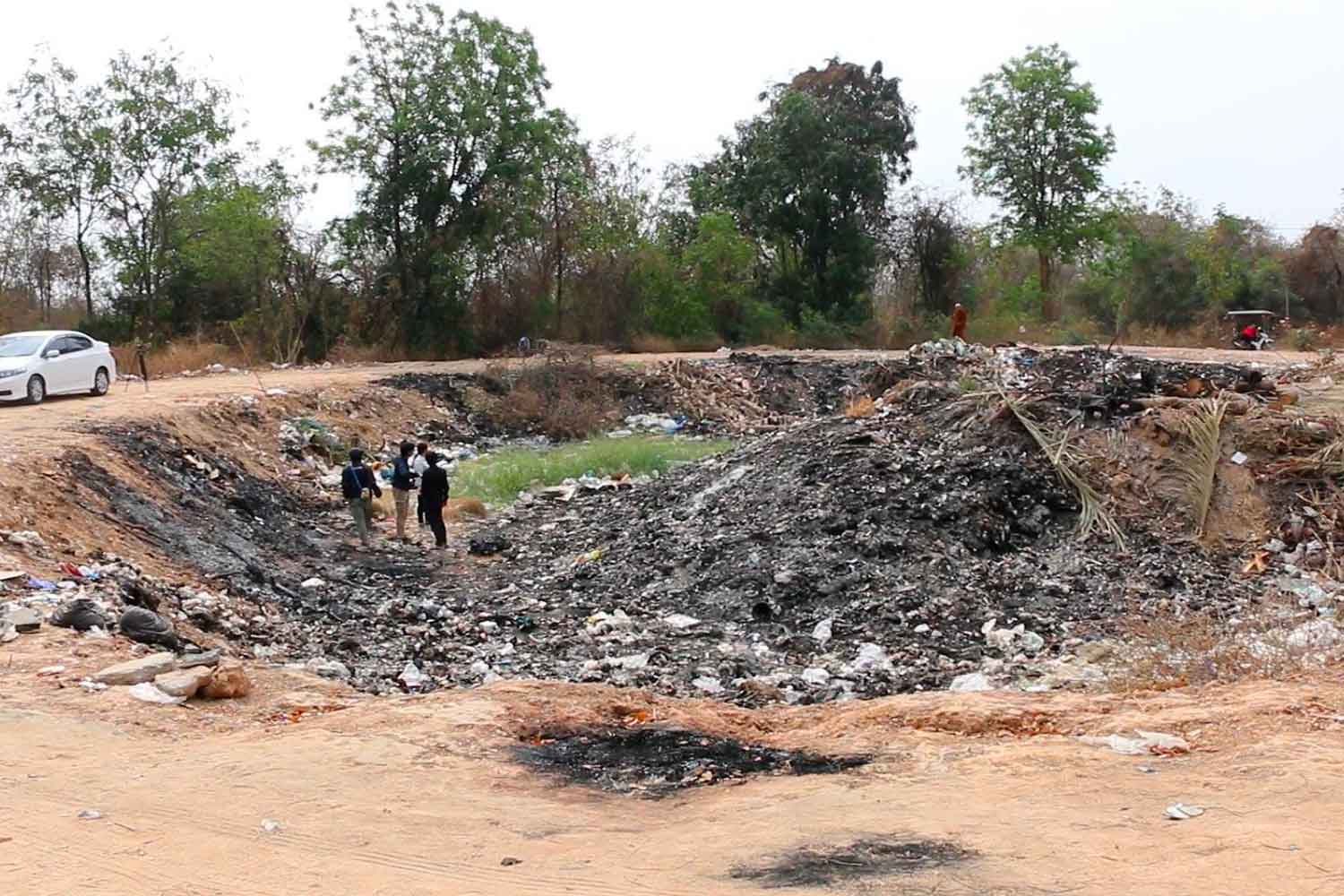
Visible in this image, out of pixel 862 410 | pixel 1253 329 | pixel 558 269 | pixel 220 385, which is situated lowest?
pixel 862 410

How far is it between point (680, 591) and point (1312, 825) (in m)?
6.59

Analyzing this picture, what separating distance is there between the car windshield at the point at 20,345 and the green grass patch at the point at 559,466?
6.29m

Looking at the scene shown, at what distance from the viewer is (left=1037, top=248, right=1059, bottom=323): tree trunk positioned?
36312 millimetres

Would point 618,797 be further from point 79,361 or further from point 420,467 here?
point 79,361

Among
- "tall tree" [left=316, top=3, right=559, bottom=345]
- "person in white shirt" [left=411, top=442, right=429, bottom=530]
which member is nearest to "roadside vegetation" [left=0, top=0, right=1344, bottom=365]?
"tall tree" [left=316, top=3, right=559, bottom=345]

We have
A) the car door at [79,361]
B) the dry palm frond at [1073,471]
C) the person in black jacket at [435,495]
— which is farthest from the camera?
the car door at [79,361]

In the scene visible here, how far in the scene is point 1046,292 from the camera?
3659cm

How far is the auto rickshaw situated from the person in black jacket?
22.2 m

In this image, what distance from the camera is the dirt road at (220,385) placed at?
580 inches

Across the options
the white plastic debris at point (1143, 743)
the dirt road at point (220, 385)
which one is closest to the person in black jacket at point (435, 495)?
the dirt road at point (220, 385)

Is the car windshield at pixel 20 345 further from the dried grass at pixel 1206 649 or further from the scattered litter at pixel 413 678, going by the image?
the dried grass at pixel 1206 649

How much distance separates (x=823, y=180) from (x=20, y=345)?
2229cm

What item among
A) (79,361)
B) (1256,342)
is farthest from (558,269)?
(1256,342)

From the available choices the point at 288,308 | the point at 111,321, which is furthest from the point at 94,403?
the point at 111,321
